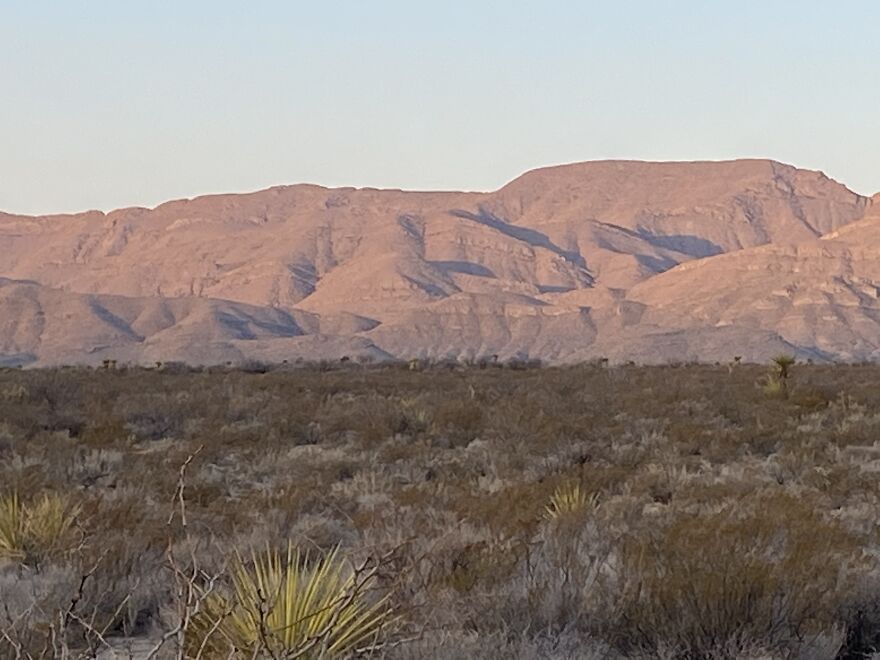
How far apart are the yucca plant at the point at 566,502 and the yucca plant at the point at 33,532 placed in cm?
374

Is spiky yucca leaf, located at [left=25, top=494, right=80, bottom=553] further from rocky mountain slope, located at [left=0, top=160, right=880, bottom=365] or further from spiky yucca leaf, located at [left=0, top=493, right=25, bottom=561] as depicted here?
rocky mountain slope, located at [left=0, top=160, right=880, bottom=365]

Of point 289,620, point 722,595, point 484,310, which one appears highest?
point 289,620

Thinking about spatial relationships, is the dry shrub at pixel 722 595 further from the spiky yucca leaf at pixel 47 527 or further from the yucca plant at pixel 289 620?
the spiky yucca leaf at pixel 47 527

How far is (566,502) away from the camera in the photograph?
35.5 ft

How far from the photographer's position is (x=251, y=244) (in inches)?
7781

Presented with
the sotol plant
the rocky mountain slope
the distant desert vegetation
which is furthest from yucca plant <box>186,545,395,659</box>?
the rocky mountain slope

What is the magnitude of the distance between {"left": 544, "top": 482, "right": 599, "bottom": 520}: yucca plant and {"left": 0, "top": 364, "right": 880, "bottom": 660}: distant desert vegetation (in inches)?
1.9

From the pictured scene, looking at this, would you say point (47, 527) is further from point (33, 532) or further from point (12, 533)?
point (12, 533)

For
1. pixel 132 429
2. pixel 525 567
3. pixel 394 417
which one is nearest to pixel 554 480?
pixel 525 567

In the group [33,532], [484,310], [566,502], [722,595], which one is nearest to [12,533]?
[33,532]

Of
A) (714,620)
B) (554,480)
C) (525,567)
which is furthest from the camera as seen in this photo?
(554,480)

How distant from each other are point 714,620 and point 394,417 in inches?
634

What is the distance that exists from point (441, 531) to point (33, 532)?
2.97 meters

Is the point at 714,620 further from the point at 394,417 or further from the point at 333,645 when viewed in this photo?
the point at 394,417
